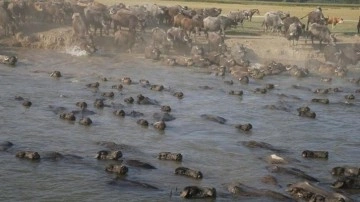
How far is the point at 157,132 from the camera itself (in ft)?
61.6

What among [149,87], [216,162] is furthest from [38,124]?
[149,87]

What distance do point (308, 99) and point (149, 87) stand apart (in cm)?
673

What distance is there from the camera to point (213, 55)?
33688 millimetres

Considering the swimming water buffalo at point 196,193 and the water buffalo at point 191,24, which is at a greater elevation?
the water buffalo at point 191,24

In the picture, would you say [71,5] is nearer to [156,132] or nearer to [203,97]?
[203,97]

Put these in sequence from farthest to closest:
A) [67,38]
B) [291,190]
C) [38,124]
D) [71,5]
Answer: [71,5] → [67,38] → [38,124] → [291,190]

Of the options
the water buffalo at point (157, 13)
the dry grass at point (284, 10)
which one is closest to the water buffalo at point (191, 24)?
the water buffalo at point (157, 13)

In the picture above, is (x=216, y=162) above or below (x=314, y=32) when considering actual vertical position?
below

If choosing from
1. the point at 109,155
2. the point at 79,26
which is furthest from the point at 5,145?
the point at 79,26

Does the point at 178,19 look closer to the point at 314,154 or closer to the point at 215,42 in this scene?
the point at 215,42

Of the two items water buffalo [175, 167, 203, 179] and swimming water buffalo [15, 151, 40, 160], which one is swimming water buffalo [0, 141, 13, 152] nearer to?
swimming water buffalo [15, 151, 40, 160]

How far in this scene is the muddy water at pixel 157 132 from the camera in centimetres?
1392

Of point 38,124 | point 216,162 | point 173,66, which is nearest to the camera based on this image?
point 216,162

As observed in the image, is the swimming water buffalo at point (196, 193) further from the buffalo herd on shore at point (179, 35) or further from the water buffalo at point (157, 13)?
the water buffalo at point (157, 13)
